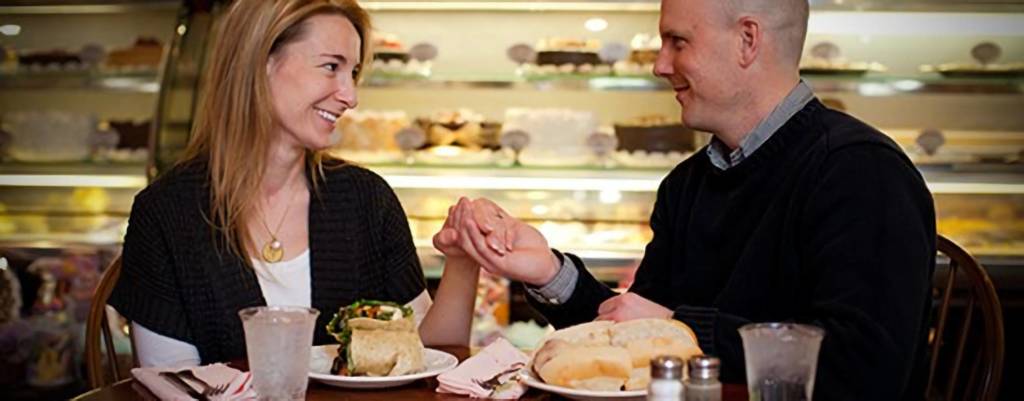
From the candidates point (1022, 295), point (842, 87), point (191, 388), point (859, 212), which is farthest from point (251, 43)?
point (1022, 295)

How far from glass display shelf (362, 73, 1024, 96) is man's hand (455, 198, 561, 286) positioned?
206 cm

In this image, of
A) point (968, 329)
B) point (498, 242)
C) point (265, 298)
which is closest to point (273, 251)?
point (265, 298)

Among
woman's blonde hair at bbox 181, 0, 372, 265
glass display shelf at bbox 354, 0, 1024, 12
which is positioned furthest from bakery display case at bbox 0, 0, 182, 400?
woman's blonde hair at bbox 181, 0, 372, 265

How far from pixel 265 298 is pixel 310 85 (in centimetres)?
49

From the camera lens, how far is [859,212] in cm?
247

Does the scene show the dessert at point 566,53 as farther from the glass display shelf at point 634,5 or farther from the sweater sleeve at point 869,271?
the sweater sleeve at point 869,271

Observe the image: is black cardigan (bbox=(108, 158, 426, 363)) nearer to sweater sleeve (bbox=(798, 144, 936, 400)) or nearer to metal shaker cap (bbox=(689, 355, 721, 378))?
sweater sleeve (bbox=(798, 144, 936, 400))

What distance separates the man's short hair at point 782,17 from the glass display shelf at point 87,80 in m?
2.75

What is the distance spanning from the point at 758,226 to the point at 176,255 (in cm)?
126

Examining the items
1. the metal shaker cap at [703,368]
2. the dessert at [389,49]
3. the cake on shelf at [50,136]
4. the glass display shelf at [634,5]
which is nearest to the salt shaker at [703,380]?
the metal shaker cap at [703,368]

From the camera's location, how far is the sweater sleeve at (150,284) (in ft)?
9.69

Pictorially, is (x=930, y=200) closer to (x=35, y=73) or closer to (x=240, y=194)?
(x=240, y=194)

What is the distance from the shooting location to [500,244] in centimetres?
278

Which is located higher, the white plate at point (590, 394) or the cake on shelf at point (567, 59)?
the cake on shelf at point (567, 59)
